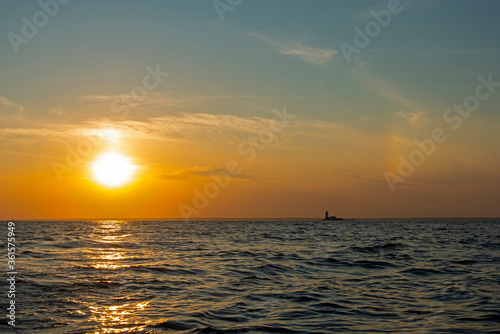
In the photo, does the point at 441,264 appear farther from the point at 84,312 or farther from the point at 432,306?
the point at 84,312

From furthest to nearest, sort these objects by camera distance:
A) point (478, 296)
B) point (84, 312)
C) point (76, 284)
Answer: point (76, 284)
point (478, 296)
point (84, 312)

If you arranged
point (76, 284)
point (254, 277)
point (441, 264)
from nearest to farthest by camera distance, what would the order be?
point (76, 284) → point (254, 277) → point (441, 264)

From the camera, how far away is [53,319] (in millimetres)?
14242

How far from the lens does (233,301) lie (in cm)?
1770

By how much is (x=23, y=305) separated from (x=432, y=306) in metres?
14.6

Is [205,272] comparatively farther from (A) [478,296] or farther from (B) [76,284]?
(A) [478,296]

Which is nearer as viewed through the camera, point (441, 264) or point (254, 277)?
point (254, 277)

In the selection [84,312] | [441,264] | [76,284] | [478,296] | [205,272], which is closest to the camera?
[84,312]

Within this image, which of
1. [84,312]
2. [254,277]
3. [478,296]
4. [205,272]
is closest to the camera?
[84,312]

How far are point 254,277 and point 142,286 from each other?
6.04 metres

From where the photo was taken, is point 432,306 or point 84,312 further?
point 432,306

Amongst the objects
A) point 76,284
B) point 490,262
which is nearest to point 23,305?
point 76,284

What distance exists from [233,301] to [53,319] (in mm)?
6480

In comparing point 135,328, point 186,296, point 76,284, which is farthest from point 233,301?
point 76,284
